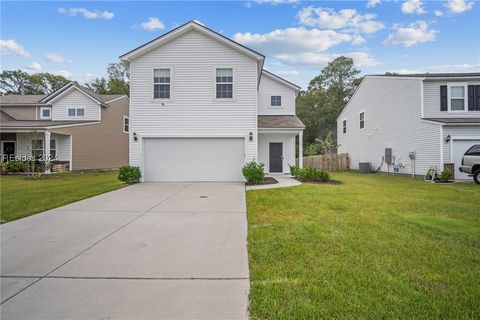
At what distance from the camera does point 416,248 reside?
4188mm

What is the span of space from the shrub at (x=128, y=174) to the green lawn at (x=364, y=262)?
764cm

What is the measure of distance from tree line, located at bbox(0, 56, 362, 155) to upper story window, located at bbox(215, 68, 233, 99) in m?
28.0

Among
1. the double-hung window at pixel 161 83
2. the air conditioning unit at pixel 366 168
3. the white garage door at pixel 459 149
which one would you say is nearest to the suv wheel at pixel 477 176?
the white garage door at pixel 459 149

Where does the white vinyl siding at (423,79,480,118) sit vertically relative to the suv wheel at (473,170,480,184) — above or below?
above

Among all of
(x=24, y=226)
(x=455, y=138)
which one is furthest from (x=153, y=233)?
(x=455, y=138)

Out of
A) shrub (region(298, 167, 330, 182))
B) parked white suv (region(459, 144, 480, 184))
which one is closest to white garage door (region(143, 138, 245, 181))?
shrub (region(298, 167, 330, 182))

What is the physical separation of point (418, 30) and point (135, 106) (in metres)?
17.4

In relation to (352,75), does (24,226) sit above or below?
below

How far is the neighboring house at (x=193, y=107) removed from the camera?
42.8 feet

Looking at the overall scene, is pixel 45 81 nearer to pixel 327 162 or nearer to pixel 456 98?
pixel 327 162

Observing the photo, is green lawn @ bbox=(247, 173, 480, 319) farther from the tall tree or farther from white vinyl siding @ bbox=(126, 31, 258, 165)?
the tall tree

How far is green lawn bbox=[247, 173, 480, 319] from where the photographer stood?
261 cm

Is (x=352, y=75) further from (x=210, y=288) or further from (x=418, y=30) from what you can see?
(x=210, y=288)

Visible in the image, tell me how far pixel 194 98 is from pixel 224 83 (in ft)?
5.35
